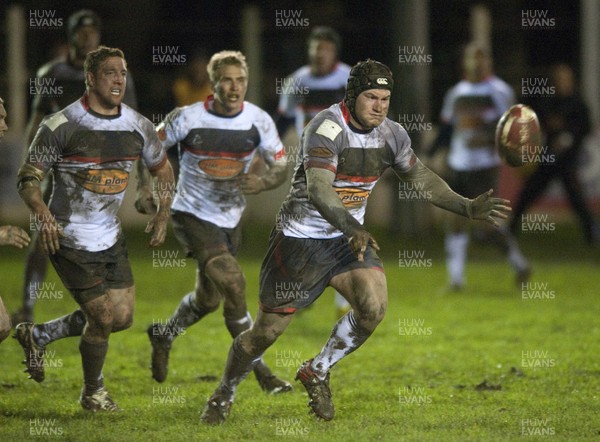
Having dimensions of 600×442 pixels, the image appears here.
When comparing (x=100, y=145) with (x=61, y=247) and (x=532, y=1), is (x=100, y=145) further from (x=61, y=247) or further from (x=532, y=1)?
(x=532, y=1)

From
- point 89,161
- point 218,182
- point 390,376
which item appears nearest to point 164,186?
point 89,161

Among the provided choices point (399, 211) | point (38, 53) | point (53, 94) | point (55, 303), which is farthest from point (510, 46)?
point (53, 94)

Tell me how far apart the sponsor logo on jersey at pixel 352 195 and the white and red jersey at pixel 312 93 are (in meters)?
3.69

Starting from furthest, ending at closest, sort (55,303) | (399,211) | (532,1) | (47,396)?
(532,1)
(399,211)
(55,303)
(47,396)

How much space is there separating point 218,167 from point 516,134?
204 centimetres

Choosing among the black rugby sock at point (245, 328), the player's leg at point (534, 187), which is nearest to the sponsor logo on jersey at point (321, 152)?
the black rugby sock at point (245, 328)

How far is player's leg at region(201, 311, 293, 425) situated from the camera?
712cm

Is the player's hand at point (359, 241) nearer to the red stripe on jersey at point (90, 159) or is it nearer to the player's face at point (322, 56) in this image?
the red stripe on jersey at point (90, 159)

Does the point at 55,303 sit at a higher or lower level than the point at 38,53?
lower

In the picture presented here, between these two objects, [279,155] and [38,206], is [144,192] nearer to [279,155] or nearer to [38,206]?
[38,206]

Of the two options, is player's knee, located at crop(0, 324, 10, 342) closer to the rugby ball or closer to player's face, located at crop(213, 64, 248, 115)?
player's face, located at crop(213, 64, 248, 115)

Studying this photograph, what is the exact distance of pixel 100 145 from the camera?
7.34 m

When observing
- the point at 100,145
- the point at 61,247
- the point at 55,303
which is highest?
the point at 100,145

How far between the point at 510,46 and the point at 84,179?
46.4ft
